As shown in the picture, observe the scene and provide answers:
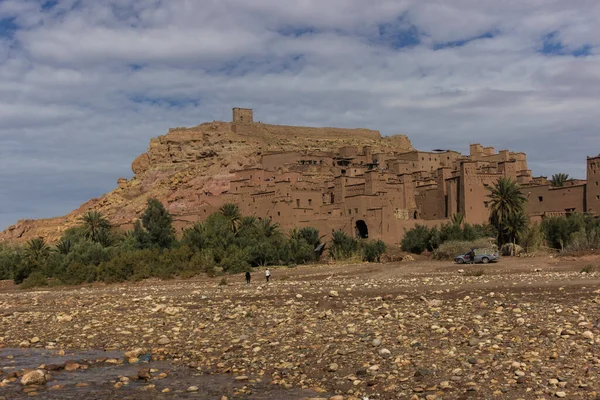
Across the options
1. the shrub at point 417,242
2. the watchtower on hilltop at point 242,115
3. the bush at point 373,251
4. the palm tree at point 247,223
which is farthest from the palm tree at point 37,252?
the watchtower on hilltop at point 242,115

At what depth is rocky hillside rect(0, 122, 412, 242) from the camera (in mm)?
71938

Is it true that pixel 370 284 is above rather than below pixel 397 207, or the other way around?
below

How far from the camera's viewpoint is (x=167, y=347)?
1312 centimetres

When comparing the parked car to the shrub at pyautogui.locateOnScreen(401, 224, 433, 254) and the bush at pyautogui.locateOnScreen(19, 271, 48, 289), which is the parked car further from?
the bush at pyautogui.locateOnScreen(19, 271, 48, 289)

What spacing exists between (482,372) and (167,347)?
21.7 ft

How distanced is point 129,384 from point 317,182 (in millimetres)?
49181

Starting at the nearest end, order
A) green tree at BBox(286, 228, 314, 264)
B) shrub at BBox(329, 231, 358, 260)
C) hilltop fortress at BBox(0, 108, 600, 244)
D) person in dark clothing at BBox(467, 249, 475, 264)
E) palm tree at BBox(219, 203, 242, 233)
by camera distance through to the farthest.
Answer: person in dark clothing at BBox(467, 249, 475, 264) < shrub at BBox(329, 231, 358, 260) < green tree at BBox(286, 228, 314, 264) < hilltop fortress at BBox(0, 108, 600, 244) < palm tree at BBox(219, 203, 242, 233)

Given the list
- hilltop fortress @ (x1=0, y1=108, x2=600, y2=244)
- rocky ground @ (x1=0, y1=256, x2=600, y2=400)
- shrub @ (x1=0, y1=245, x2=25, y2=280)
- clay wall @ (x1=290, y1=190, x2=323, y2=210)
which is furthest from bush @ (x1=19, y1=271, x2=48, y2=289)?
clay wall @ (x1=290, y1=190, x2=323, y2=210)

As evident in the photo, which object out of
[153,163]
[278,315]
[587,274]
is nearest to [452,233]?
[587,274]

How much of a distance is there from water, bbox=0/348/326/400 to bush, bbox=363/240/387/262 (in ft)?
94.4

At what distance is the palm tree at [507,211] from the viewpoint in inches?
1485

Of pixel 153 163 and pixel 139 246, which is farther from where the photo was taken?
pixel 153 163

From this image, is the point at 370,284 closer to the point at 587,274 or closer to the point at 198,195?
the point at 587,274

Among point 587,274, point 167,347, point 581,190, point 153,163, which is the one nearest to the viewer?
point 167,347
